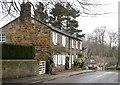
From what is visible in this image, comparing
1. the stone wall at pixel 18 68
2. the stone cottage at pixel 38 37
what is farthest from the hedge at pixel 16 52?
the stone cottage at pixel 38 37

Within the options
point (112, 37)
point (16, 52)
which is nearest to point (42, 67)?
point (16, 52)

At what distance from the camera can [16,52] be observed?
30672 mm

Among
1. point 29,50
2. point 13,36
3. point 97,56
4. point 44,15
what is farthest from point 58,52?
point 97,56

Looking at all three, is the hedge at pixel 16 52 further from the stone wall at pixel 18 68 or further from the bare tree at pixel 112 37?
the bare tree at pixel 112 37

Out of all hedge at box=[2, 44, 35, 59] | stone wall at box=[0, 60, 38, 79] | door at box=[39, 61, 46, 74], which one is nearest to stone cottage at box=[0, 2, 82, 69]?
door at box=[39, 61, 46, 74]

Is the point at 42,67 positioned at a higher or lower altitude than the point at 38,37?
lower

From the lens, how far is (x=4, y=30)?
40.8 m

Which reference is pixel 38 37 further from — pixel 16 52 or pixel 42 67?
pixel 16 52

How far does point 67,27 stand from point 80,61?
18.1 metres

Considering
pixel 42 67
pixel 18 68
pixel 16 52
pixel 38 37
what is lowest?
pixel 42 67

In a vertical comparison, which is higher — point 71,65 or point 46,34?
point 46,34

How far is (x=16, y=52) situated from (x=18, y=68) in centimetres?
256

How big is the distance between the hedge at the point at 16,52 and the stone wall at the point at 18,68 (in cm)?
104

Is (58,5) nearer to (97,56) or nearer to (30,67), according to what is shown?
(30,67)
